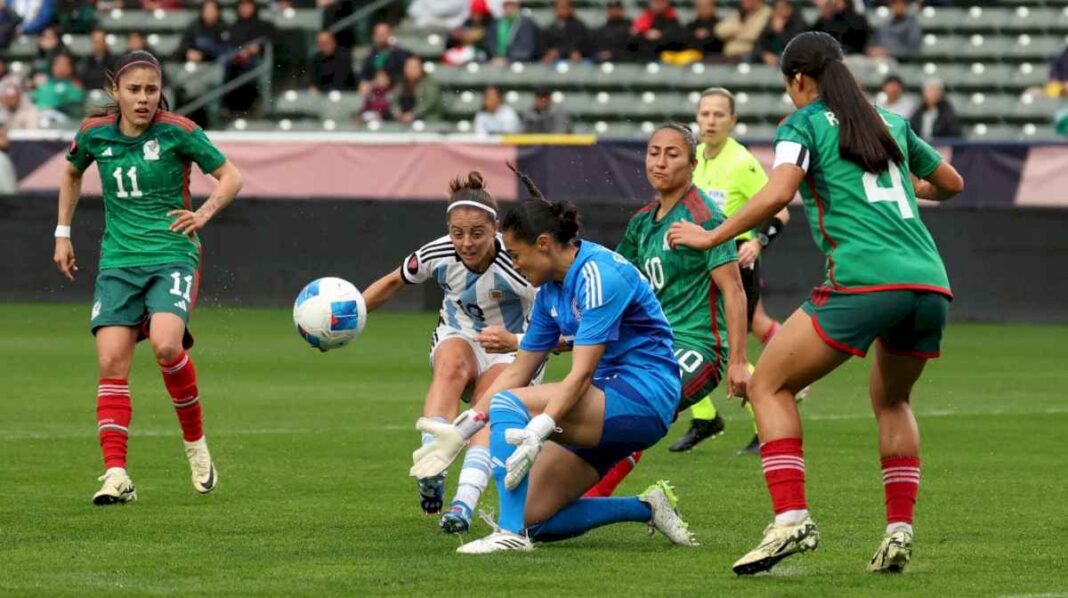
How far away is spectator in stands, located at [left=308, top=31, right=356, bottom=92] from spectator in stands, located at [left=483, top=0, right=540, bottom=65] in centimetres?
195

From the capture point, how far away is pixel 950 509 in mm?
9234

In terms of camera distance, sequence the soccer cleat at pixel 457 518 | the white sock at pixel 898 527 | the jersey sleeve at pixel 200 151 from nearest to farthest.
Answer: the white sock at pixel 898 527
the soccer cleat at pixel 457 518
the jersey sleeve at pixel 200 151

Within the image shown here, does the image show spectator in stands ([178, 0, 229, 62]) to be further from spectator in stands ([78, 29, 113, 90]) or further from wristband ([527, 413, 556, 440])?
wristband ([527, 413, 556, 440])

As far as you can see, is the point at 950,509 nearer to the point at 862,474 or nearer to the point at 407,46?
the point at 862,474

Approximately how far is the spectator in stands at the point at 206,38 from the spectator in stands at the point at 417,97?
2.90m

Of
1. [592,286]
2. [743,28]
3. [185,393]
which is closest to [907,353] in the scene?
[592,286]

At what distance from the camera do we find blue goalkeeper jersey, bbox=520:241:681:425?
24.9 feet

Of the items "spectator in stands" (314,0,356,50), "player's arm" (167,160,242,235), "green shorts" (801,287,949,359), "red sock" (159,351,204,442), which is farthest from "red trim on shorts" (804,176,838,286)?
"spectator in stands" (314,0,356,50)

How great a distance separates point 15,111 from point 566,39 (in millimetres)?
7295

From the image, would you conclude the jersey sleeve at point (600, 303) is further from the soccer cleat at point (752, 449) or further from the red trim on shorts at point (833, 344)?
the soccer cleat at point (752, 449)

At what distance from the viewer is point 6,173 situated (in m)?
23.7

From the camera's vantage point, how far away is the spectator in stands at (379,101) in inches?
1027

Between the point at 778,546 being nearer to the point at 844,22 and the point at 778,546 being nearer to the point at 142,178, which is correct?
the point at 142,178

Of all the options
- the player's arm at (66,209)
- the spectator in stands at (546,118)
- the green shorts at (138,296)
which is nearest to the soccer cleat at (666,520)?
the green shorts at (138,296)
